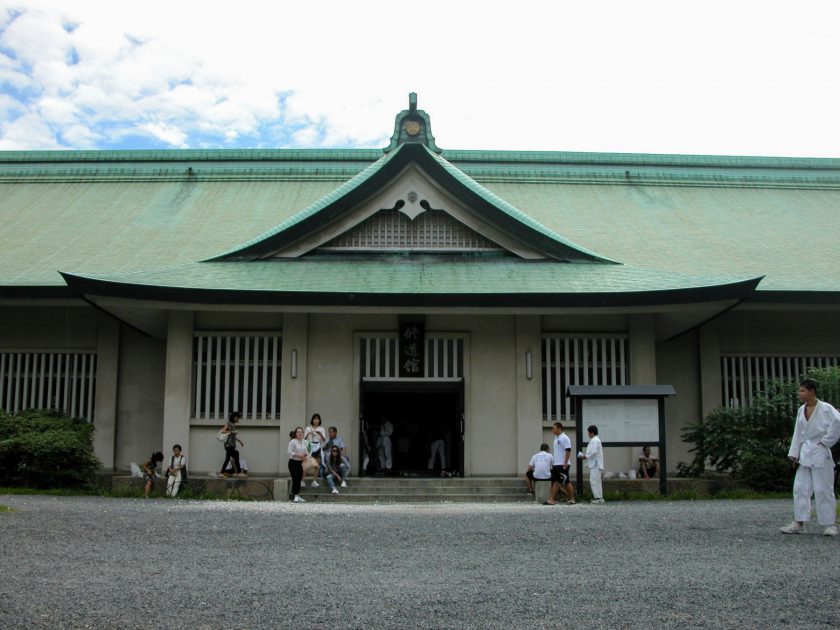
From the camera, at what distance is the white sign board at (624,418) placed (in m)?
16.6

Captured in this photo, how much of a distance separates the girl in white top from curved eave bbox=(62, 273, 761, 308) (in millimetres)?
2274

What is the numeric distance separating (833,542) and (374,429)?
13880 mm

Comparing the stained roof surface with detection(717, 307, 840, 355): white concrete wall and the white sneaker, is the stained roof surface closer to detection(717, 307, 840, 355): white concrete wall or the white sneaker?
detection(717, 307, 840, 355): white concrete wall

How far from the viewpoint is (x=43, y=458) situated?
58.0 ft

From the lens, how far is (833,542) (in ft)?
32.4

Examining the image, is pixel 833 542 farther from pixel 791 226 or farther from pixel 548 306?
pixel 791 226

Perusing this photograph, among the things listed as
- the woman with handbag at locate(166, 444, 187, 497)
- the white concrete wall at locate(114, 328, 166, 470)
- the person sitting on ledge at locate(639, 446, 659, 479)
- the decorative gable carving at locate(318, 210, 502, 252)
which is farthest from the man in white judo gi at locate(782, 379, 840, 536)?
the white concrete wall at locate(114, 328, 166, 470)

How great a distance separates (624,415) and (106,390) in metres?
11.4

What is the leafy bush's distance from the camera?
58.1 feet

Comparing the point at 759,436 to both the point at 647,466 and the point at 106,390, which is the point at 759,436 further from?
the point at 106,390

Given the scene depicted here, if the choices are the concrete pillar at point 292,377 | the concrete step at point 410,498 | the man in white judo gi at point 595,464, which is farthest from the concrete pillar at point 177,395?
the man in white judo gi at point 595,464

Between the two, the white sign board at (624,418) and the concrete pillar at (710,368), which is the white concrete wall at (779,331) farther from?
the white sign board at (624,418)

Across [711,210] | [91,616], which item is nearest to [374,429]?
[711,210]

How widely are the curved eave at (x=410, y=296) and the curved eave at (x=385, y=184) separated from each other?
2034 millimetres
